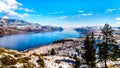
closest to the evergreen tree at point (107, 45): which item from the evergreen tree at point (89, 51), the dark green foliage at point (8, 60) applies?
the evergreen tree at point (89, 51)

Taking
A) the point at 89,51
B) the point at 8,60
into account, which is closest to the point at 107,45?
the point at 89,51

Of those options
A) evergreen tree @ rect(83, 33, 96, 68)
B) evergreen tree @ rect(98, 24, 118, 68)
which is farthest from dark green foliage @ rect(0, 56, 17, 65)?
evergreen tree @ rect(83, 33, 96, 68)

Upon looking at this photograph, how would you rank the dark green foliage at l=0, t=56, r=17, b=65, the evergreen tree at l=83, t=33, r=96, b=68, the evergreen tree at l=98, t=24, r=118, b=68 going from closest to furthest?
the dark green foliage at l=0, t=56, r=17, b=65 → the evergreen tree at l=98, t=24, r=118, b=68 → the evergreen tree at l=83, t=33, r=96, b=68

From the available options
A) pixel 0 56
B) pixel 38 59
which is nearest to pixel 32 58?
pixel 38 59

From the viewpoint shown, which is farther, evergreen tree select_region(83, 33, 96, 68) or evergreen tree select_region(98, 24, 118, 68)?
evergreen tree select_region(83, 33, 96, 68)

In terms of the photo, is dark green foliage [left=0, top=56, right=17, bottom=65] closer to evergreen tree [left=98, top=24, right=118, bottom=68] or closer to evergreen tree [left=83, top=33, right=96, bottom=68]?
evergreen tree [left=98, top=24, right=118, bottom=68]

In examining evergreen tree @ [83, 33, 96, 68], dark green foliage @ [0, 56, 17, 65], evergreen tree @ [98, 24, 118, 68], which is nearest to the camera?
dark green foliage @ [0, 56, 17, 65]

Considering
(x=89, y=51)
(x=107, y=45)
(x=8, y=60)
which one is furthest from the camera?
(x=89, y=51)

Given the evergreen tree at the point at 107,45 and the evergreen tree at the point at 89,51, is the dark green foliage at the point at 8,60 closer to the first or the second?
the evergreen tree at the point at 107,45

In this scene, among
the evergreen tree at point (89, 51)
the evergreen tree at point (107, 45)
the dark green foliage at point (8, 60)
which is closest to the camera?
the dark green foliage at point (8, 60)

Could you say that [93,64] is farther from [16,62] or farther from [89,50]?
[16,62]

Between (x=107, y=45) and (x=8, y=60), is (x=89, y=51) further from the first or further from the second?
(x=8, y=60)

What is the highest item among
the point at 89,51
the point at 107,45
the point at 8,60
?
the point at 107,45
